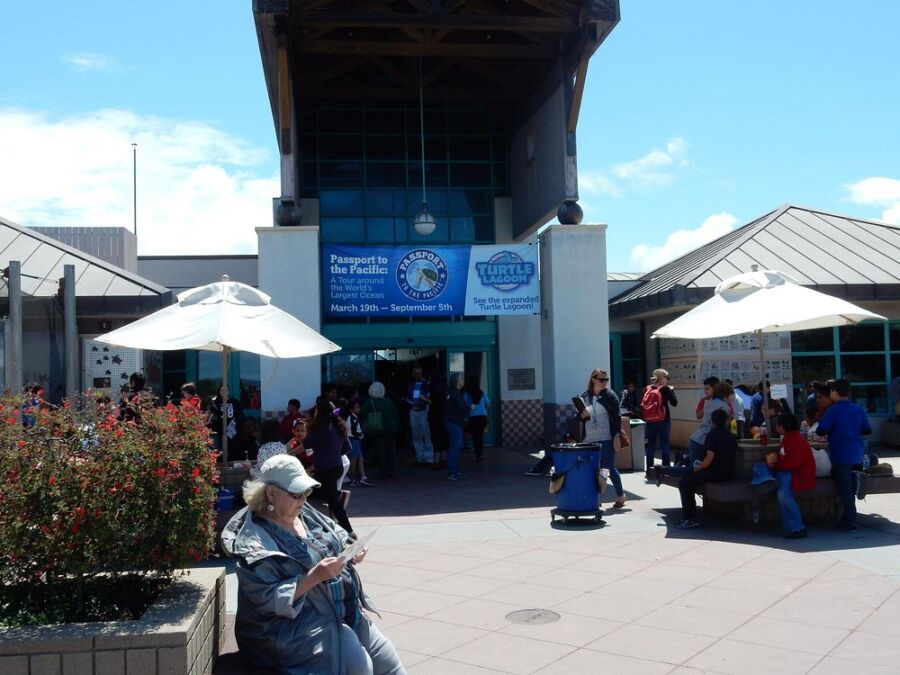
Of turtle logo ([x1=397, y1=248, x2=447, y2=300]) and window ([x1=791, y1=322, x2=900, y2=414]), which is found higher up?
turtle logo ([x1=397, y1=248, x2=447, y2=300])

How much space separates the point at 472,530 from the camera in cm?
962

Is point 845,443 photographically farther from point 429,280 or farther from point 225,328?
point 429,280

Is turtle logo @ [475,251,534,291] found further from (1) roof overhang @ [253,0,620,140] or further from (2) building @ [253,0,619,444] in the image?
(1) roof overhang @ [253,0,620,140]

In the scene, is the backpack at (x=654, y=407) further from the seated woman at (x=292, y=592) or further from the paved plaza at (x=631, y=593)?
the seated woman at (x=292, y=592)

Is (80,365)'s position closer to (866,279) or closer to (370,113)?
(370,113)

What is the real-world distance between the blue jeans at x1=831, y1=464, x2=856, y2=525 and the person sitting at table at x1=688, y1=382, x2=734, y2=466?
1.29 metres

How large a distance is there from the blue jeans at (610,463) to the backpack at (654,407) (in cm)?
253

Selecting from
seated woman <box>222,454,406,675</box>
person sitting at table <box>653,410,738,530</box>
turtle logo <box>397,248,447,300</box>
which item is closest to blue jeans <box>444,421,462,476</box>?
turtle logo <box>397,248,447,300</box>

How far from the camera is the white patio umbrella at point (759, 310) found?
9367 mm

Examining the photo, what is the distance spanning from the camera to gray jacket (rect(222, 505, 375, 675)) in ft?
13.4

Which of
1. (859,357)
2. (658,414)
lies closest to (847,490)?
(658,414)

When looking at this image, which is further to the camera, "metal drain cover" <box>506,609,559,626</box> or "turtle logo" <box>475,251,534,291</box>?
"turtle logo" <box>475,251,534,291</box>

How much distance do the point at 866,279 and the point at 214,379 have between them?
13.8 m

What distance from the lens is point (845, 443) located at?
29.8 ft
